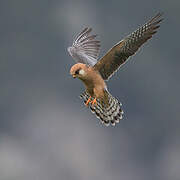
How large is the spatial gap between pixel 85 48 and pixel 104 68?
5.40 ft

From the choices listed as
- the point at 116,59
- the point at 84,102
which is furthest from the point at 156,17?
the point at 84,102

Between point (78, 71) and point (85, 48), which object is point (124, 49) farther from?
point (85, 48)

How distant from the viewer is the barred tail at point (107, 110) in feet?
27.1

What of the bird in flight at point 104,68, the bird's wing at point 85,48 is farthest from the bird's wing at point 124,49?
the bird's wing at point 85,48

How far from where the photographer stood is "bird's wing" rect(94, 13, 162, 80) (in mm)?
7133

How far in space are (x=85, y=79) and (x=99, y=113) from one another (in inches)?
44.9

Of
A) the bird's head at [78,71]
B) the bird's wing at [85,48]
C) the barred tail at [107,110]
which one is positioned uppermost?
the bird's wing at [85,48]

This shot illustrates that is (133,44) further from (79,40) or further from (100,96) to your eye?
(79,40)

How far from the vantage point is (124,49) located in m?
7.42

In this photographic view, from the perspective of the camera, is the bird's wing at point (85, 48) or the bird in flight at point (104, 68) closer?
the bird in flight at point (104, 68)

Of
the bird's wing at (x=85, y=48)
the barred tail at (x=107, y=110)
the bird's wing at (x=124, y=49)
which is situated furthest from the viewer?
the bird's wing at (x=85, y=48)

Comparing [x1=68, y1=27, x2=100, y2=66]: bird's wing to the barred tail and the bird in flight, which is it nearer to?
the bird in flight

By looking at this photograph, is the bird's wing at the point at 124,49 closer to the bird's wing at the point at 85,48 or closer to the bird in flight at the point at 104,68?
the bird in flight at the point at 104,68

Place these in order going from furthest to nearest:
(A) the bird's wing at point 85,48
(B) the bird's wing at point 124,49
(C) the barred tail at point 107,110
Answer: (A) the bird's wing at point 85,48 → (C) the barred tail at point 107,110 → (B) the bird's wing at point 124,49
